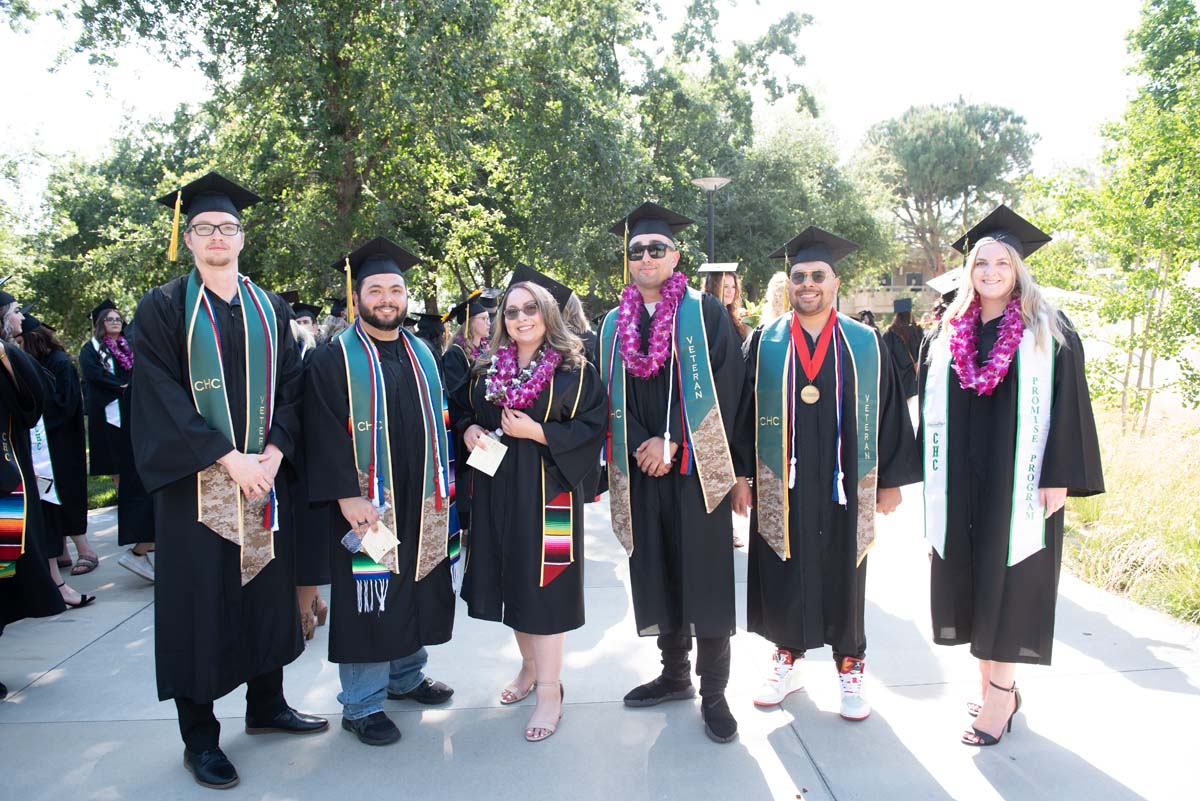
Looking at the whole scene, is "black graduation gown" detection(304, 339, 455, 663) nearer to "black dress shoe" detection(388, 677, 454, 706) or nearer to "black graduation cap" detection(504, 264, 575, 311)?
"black dress shoe" detection(388, 677, 454, 706)

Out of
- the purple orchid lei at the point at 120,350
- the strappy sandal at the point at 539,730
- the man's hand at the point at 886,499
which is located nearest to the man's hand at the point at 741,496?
the man's hand at the point at 886,499

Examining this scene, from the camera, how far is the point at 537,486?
3400mm

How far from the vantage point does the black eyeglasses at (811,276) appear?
3.46m

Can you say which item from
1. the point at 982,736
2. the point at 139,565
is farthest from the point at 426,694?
the point at 139,565

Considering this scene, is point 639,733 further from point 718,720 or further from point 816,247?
point 816,247

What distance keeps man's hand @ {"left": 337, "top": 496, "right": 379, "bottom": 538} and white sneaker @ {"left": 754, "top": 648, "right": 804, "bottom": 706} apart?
191 centimetres

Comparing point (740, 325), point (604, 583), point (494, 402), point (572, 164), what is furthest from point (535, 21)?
point (494, 402)

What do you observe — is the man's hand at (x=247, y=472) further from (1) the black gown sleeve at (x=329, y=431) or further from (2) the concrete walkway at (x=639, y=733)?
(2) the concrete walkway at (x=639, y=733)

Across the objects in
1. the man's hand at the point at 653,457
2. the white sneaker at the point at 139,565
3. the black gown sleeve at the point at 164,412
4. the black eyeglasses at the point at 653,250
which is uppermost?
the black eyeglasses at the point at 653,250

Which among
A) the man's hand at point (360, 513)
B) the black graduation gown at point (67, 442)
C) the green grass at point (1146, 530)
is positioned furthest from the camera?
the black graduation gown at point (67, 442)

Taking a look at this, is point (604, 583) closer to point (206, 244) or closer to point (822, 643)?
point (822, 643)

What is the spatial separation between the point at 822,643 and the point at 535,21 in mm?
10913

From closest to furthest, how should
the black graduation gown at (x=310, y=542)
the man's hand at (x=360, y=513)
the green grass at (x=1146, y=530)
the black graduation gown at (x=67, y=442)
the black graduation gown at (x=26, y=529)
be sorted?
1. the man's hand at (x=360, y=513)
2. the black graduation gown at (x=26, y=529)
3. the black graduation gown at (x=310, y=542)
4. the green grass at (x=1146, y=530)
5. the black graduation gown at (x=67, y=442)

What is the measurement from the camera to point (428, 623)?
3445 mm
